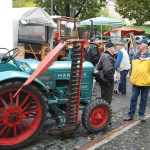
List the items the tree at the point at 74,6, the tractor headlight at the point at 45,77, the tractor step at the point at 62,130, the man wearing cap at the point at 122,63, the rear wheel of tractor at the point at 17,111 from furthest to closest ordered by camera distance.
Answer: the tree at the point at 74,6 → the man wearing cap at the point at 122,63 → the tractor headlight at the point at 45,77 → the tractor step at the point at 62,130 → the rear wheel of tractor at the point at 17,111

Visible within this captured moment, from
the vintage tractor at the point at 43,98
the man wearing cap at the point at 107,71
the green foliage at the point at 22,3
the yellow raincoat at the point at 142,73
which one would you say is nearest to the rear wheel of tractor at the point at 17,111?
the vintage tractor at the point at 43,98

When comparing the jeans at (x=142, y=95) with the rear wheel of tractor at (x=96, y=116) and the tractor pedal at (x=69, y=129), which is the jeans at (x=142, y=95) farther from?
the tractor pedal at (x=69, y=129)

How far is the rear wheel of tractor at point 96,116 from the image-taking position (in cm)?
494

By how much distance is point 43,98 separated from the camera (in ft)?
14.3

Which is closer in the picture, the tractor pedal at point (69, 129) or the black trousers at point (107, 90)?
the tractor pedal at point (69, 129)

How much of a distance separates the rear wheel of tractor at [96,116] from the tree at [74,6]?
76.6 ft

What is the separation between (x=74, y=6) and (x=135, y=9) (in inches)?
258

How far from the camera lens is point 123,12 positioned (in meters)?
30.4

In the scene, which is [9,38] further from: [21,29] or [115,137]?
[115,137]

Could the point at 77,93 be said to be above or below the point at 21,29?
below

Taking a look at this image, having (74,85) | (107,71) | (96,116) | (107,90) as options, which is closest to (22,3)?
(107,90)

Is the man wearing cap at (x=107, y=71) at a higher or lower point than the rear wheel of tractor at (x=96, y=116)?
higher

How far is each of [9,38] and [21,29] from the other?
197 cm

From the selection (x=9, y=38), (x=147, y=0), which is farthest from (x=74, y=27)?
(x=147, y=0)
